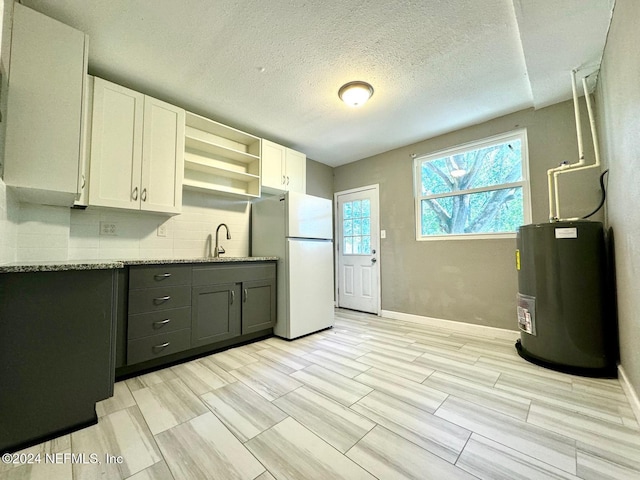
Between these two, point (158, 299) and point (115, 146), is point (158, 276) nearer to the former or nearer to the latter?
point (158, 299)

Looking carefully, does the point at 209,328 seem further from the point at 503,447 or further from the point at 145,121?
the point at 503,447

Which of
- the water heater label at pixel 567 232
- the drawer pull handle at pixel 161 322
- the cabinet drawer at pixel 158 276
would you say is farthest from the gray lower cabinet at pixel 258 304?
the water heater label at pixel 567 232

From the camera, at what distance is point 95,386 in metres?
1.39

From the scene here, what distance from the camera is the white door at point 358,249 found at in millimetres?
3967

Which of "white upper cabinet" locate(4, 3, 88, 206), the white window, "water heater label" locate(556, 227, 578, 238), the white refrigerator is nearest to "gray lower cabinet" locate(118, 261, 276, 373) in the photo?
the white refrigerator

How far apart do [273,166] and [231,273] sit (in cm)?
149

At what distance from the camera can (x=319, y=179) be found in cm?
438

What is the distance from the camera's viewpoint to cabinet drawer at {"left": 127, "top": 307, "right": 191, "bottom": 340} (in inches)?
75.5

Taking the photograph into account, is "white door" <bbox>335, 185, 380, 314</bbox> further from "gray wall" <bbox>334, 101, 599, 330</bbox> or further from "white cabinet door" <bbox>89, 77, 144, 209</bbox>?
"white cabinet door" <bbox>89, 77, 144, 209</bbox>

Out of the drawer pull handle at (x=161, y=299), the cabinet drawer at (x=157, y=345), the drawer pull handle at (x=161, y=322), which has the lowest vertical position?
the cabinet drawer at (x=157, y=345)

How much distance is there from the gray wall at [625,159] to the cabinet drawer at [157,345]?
303cm


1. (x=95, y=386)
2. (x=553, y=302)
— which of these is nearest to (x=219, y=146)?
(x=95, y=386)

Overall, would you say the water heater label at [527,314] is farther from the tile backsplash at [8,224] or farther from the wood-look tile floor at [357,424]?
the tile backsplash at [8,224]

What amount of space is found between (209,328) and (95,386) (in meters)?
0.97
